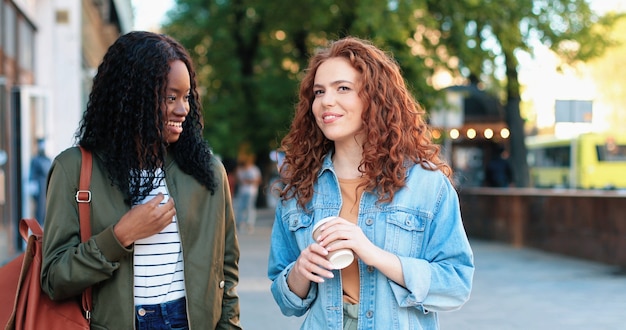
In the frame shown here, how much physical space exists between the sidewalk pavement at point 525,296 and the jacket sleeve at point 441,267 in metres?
5.00

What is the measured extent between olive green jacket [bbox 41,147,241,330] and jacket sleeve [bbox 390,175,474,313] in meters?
0.64

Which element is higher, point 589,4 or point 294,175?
point 589,4

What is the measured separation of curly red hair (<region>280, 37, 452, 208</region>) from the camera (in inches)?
108

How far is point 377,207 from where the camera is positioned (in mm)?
2727

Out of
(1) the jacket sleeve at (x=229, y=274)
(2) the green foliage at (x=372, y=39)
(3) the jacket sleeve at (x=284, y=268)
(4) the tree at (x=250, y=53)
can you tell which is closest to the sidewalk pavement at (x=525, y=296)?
(2) the green foliage at (x=372, y=39)

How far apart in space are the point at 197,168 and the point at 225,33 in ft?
83.1

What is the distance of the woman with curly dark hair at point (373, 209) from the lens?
2.66 metres

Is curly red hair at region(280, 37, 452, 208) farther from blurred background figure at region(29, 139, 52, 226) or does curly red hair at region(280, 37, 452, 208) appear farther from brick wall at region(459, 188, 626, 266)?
blurred background figure at region(29, 139, 52, 226)

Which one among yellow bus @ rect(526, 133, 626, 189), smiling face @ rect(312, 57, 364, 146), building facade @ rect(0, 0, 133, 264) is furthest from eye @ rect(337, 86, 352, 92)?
yellow bus @ rect(526, 133, 626, 189)

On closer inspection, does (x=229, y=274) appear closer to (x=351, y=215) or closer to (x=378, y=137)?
(x=351, y=215)

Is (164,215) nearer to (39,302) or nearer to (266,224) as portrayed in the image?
(39,302)

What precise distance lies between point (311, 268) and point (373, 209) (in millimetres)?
311

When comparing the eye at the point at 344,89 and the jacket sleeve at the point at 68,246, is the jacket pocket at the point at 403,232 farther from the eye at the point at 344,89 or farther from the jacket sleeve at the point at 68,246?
the jacket sleeve at the point at 68,246

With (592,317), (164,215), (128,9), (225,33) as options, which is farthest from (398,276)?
(128,9)
